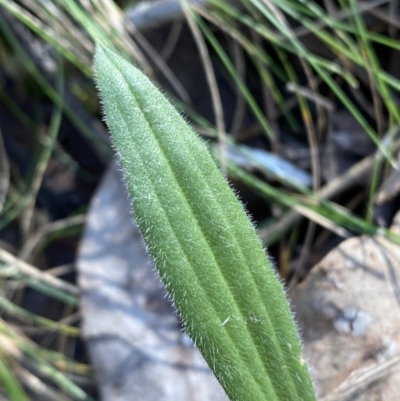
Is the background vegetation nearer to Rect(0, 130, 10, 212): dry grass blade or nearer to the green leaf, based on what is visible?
Rect(0, 130, 10, 212): dry grass blade

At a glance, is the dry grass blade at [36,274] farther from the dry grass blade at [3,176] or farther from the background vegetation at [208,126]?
the dry grass blade at [3,176]

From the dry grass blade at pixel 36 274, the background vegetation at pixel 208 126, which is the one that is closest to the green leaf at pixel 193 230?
the background vegetation at pixel 208 126

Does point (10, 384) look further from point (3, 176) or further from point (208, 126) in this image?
point (208, 126)

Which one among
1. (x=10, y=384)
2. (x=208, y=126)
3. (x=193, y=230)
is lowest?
(x=10, y=384)

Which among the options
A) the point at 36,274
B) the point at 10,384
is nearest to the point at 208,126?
the point at 36,274

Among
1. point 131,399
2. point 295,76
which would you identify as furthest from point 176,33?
point 131,399

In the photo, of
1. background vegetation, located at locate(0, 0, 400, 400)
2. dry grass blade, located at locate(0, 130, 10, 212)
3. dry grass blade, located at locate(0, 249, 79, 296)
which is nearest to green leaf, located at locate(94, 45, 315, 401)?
background vegetation, located at locate(0, 0, 400, 400)

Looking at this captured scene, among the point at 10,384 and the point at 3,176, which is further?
the point at 3,176

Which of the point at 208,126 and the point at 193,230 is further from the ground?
the point at 193,230

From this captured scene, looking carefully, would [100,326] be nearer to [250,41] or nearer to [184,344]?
[184,344]
